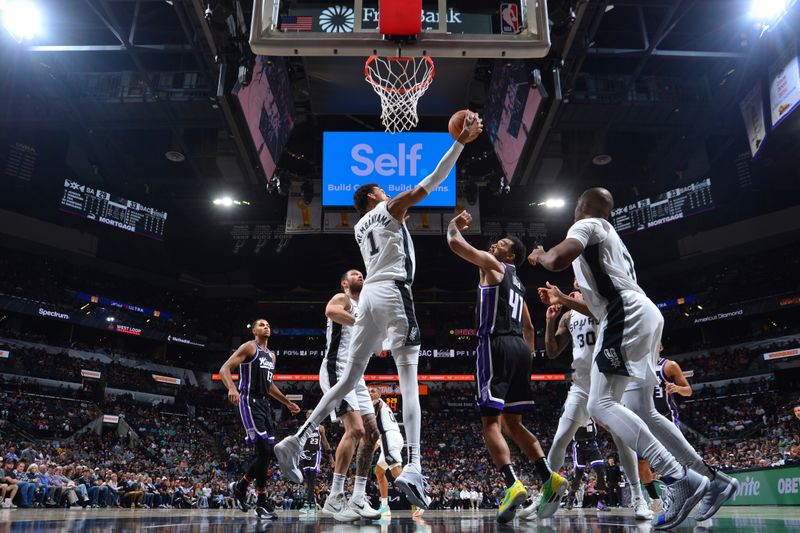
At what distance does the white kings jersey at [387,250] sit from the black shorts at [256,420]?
10.4ft

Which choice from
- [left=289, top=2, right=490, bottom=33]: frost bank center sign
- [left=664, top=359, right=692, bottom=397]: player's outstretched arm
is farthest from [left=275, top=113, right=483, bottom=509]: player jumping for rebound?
[left=664, top=359, right=692, bottom=397]: player's outstretched arm

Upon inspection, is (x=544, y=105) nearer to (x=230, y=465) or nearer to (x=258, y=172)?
(x=258, y=172)

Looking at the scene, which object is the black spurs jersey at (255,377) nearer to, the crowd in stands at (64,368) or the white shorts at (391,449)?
the white shorts at (391,449)

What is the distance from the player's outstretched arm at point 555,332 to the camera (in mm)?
5652

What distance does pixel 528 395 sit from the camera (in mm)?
4840

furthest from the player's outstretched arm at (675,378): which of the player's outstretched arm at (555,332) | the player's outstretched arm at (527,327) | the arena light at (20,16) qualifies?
the arena light at (20,16)

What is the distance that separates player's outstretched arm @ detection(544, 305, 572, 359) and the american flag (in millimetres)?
4425

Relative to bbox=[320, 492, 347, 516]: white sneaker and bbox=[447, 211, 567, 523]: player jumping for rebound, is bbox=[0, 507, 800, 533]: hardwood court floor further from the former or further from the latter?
bbox=[447, 211, 567, 523]: player jumping for rebound

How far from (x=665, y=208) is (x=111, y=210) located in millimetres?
20263

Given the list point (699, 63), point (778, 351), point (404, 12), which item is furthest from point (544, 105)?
point (778, 351)

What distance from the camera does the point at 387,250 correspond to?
14.6 feet

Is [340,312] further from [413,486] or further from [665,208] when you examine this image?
[665,208]

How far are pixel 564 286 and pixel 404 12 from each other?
89.3 ft

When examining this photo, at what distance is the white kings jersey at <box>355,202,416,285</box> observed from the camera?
4.42 m
